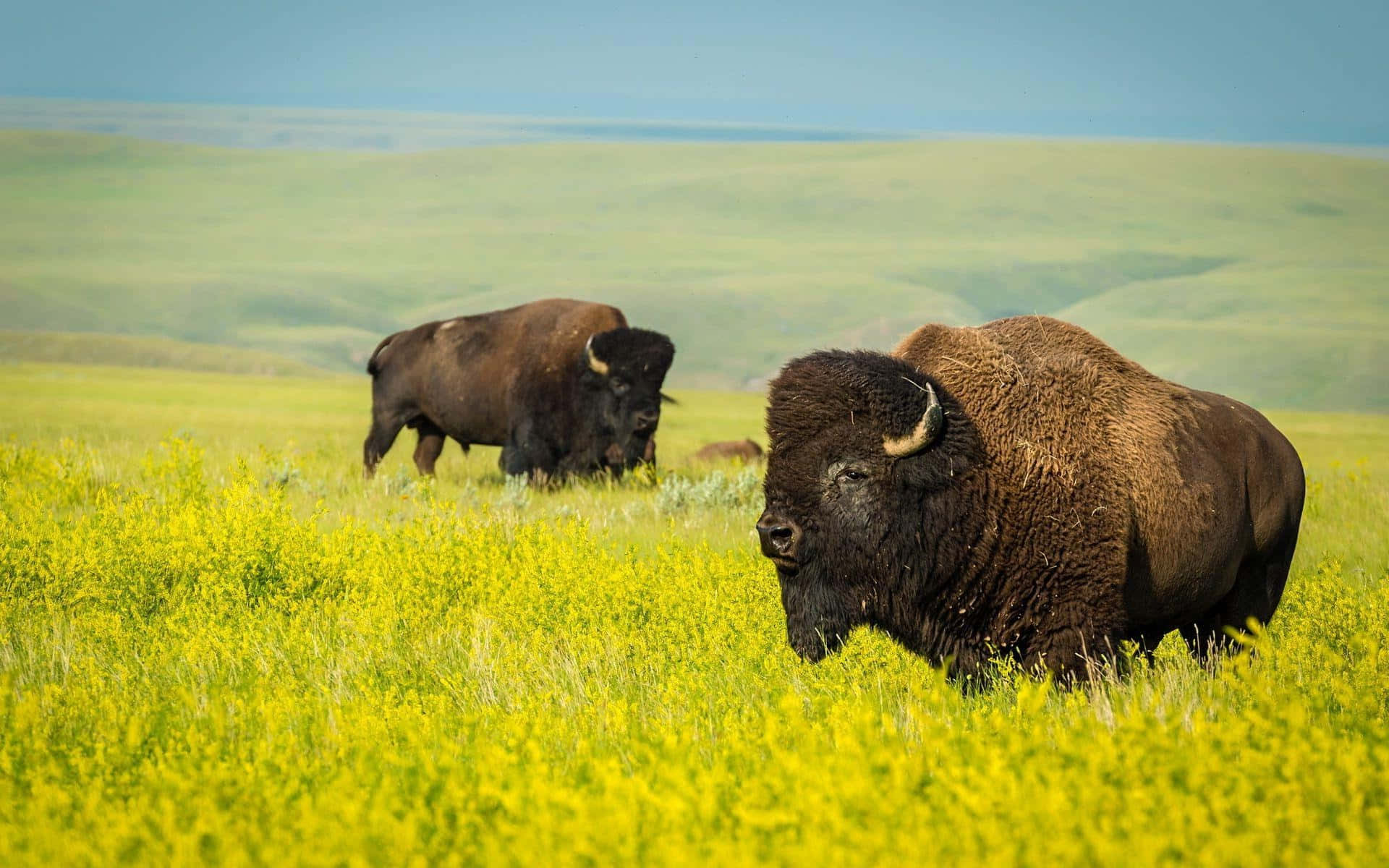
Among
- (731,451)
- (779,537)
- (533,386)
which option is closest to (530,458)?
(533,386)

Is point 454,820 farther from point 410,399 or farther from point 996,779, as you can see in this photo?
point 410,399

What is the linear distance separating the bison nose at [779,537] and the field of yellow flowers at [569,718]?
611 millimetres

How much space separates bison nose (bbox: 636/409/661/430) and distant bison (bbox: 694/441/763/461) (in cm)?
595

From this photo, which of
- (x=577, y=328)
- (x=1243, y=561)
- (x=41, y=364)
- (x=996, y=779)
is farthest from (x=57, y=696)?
(x=41, y=364)

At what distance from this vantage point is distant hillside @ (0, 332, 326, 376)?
63.0m

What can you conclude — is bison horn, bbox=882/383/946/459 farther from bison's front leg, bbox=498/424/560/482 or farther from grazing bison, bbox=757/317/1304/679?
bison's front leg, bbox=498/424/560/482

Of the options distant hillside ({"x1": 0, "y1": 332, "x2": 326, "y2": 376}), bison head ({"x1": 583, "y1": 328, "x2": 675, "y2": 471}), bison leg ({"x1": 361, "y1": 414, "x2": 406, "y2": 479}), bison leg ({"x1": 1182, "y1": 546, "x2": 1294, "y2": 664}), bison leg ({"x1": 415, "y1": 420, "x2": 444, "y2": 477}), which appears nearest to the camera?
bison leg ({"x1": 1182, "y1": 546, "x2": 1294, "y2": 664})

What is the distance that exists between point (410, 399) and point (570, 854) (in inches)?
544

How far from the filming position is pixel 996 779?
4.05 metres

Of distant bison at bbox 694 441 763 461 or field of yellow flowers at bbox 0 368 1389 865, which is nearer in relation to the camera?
field of yellow flowers at bbox 0 368 1389 865

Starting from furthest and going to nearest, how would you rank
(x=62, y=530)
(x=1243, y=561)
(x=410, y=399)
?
1. (x=410, y=399)
2. (x=62, y=530)
3. (x=1243, y=561)

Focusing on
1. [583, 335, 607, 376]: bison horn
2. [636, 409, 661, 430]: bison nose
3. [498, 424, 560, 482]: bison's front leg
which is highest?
[583, 335, 607, 376]: bison horn

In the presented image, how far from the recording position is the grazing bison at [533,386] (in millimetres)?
15031

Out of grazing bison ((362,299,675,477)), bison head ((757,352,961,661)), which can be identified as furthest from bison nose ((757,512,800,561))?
grazing bison ((362,299,675,477))
